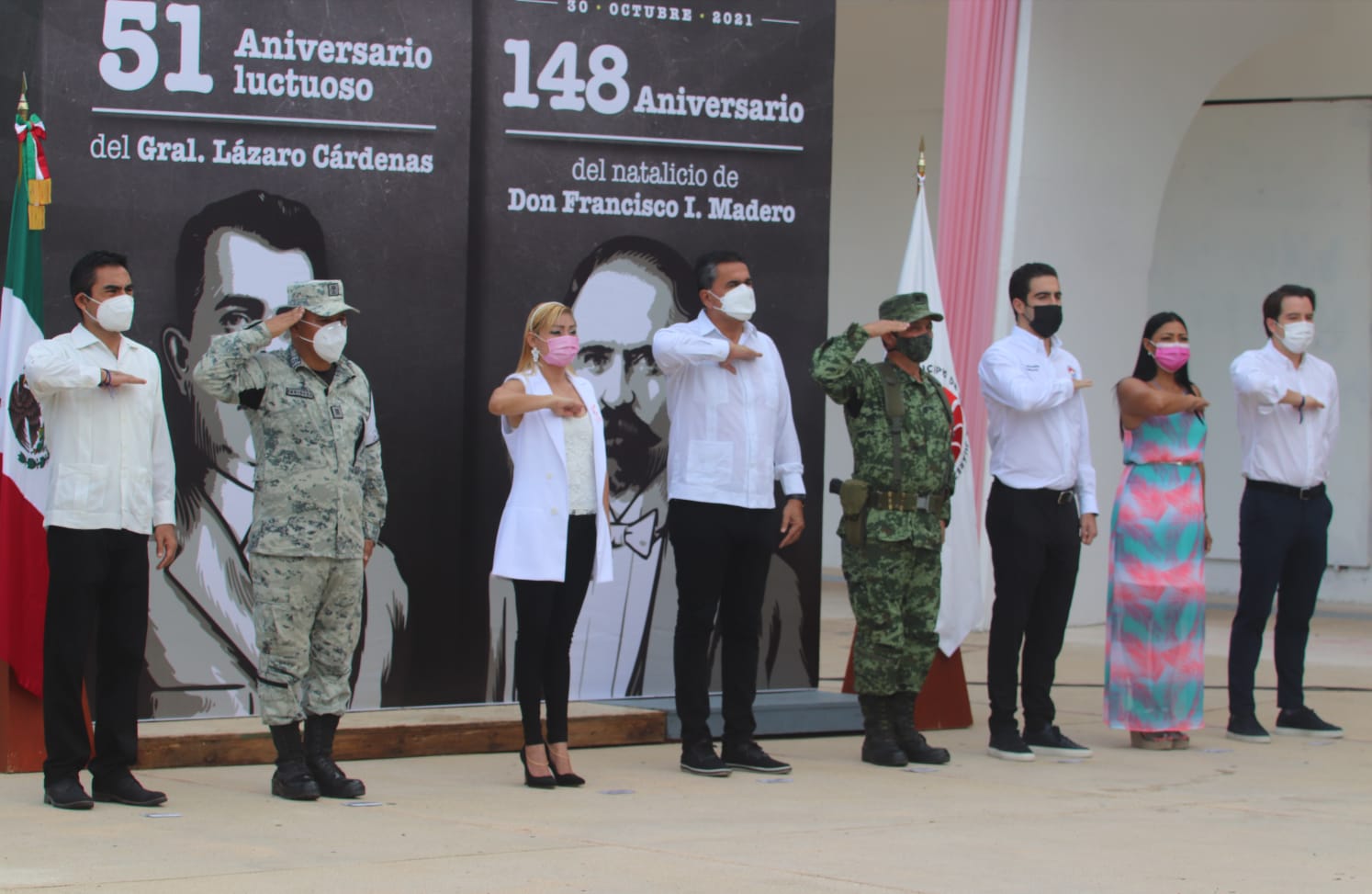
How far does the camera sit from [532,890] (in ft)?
13.8

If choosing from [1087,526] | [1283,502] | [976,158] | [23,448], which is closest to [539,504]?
[23,448]

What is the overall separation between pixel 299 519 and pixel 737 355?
1.59 metres

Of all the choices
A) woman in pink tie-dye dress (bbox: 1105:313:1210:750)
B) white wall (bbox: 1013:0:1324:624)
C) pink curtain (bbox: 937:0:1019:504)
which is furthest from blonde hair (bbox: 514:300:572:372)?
white wall (bbox: 1013:0:1324:624)

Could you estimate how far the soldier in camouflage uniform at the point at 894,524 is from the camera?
6.40m

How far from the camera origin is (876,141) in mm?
14586

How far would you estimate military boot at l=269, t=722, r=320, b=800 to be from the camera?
5.46m

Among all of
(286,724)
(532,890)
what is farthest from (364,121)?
(532,890)

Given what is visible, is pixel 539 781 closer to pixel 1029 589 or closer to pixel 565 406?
pixel 565 406

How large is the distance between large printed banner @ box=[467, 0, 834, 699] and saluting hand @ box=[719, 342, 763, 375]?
0.93 meters

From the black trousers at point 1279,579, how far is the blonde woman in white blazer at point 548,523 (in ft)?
9.35

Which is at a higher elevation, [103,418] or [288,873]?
[103,418]

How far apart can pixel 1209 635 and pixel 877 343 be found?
4211 millimetres

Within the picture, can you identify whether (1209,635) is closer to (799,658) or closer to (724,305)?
(799,658)

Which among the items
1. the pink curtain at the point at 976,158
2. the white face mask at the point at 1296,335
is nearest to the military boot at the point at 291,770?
the white face mask at the point at 1296,335
